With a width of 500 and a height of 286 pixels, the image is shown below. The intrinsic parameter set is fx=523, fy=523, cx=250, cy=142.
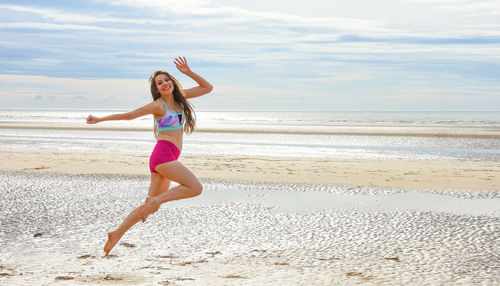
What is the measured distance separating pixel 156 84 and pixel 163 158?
2.80 feet

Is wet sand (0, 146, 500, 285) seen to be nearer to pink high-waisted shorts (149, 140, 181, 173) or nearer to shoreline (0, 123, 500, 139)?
pink high-waisted shorts (149, 140, 181, 173)

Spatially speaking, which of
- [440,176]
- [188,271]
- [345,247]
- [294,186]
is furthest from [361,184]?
[188,271]

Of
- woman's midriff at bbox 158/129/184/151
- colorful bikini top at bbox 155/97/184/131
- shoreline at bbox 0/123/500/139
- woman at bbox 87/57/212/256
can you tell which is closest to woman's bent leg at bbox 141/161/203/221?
woman at bbox 87/57/212/256

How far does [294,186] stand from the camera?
1198cm

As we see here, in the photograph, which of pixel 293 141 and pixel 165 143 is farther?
pixel 293 141

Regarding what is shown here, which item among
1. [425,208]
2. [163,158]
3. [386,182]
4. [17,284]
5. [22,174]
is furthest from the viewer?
[22,174]

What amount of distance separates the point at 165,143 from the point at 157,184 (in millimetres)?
486

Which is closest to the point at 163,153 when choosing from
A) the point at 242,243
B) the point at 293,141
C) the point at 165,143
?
the point at 165,143

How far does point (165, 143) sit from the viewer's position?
5512mm

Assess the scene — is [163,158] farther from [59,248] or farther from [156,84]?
[59,248]

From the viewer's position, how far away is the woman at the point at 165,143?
5.46 meters

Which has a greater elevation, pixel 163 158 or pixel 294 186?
pixel 163 158

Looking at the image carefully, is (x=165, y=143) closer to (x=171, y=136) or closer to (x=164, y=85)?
(x=171, y=136)

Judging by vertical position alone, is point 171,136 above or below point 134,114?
below
